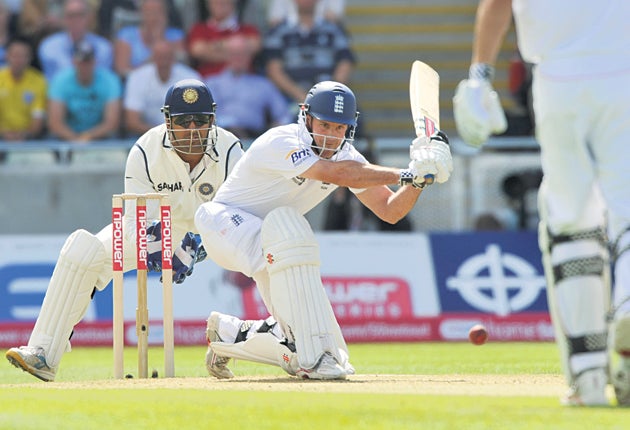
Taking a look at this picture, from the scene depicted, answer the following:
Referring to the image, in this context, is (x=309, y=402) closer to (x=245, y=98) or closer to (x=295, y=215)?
(x=295, y=215)

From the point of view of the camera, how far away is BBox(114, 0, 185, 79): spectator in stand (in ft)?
38.5

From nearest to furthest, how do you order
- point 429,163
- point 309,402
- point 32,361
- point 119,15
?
point 309,402, point 429,163, point 32,361, point 119,15

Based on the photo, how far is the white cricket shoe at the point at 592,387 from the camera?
159 inches

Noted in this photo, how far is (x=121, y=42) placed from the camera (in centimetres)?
1181

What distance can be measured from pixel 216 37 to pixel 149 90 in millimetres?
990

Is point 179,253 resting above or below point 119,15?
below

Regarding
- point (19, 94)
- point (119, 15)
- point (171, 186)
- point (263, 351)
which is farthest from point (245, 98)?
point (263, 351)

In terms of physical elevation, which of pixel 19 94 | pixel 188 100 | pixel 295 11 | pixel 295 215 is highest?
pixel 295 11

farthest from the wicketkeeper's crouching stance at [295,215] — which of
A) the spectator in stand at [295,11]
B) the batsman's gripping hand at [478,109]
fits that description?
the spectator in stand at [295,11]

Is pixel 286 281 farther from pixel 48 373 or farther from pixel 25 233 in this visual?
pixel 25 233

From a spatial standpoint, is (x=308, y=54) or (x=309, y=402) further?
(x=308, y=54)

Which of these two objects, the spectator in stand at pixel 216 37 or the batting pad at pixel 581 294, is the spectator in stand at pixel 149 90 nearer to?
the spectator in stand at pixel 216 37

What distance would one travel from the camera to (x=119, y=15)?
1211 cm

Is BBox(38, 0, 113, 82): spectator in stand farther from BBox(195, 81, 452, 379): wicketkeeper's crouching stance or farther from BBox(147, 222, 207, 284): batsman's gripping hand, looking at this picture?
BBox(195, 81, 452, 379): wicketkeeper's crouching stance
